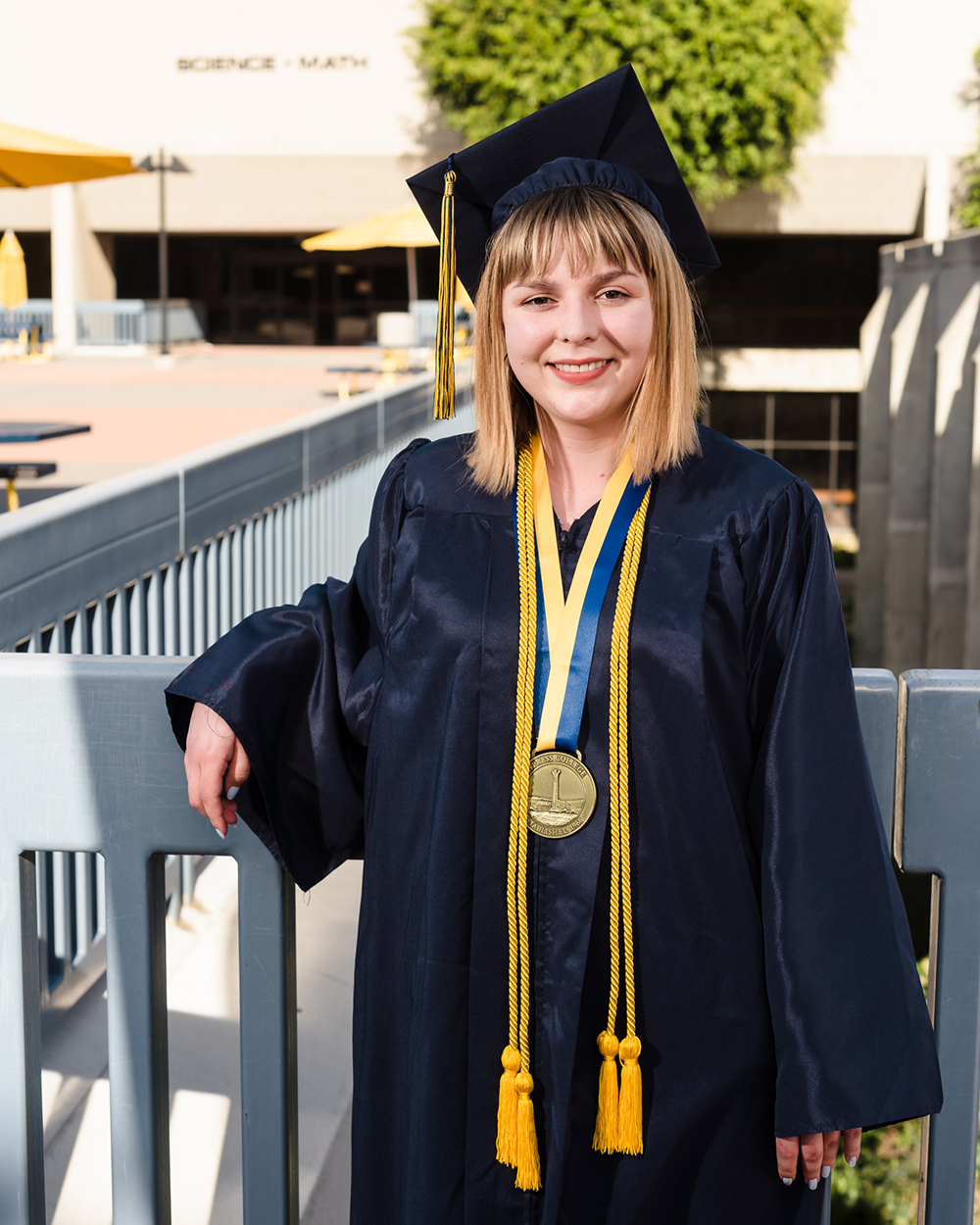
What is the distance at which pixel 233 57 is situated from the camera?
1252 inches

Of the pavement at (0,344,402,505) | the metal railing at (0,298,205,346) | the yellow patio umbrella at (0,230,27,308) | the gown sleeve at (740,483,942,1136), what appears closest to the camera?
the gown sleeve at (740,483,942,1136)

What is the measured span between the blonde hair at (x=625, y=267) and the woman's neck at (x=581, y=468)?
0.03 m

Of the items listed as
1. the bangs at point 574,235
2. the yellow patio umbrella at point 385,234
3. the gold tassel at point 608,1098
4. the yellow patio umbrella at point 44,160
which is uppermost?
the yellow patio umbrella at point 385,234

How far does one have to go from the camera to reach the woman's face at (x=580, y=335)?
1.90m

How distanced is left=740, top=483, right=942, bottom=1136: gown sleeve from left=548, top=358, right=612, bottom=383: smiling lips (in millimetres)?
424

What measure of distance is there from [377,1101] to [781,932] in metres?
0.66

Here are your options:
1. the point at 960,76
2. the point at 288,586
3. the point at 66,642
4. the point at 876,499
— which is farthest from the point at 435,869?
the point at 960,76

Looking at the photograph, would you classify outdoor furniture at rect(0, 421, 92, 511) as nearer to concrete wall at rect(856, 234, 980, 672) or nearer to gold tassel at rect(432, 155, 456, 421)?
gold tassel at rect(432, 155, 456, 421)

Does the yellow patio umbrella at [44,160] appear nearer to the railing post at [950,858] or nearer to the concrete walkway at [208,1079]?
the concrete walkway at [208,1079]

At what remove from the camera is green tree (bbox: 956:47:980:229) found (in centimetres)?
2778

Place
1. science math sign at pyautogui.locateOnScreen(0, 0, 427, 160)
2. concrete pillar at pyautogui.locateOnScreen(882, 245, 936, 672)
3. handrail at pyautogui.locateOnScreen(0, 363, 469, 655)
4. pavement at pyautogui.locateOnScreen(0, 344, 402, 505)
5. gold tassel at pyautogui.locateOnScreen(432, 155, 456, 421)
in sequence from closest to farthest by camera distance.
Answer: gold tassel at pyautogui.locateOnScreen(432, 155, 456, 421) → handrail at pyautogui.locateOnScreen(0, 363, 469, 655) → pavement at pyautogui.locateOnScreen(0, 344, 402, 505) → concrete pillar at pyautogui.locateOnScreen(882, 245, 936, 672) → science math sign at pyautogui.locateOnScreen(0, 0, 427, 160)

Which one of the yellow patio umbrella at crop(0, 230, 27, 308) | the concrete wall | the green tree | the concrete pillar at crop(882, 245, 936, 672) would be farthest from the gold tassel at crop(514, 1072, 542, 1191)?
the green tree

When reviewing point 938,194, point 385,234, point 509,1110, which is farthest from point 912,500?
point 509,1110

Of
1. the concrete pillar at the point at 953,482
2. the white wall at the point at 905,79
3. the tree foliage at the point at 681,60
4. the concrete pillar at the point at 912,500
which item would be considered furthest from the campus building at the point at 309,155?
the concrete pillar at the point at 953,482
